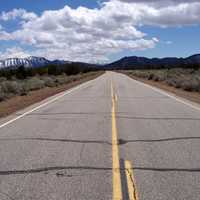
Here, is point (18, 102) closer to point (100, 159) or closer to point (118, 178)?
point (100, 159)

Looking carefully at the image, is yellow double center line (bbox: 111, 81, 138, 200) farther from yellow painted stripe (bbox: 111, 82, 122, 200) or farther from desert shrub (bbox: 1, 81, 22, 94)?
desert shrub (bbox: 1, 81, 22, 94)

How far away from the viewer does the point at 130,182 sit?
6.12 m

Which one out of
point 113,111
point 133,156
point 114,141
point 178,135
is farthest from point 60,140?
point 113,111

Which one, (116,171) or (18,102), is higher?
(116,171)

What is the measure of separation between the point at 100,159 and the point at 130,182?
1.56 metres

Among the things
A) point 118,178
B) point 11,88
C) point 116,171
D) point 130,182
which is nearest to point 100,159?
point 116,171

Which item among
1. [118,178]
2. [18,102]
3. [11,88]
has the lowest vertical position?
[18,102]

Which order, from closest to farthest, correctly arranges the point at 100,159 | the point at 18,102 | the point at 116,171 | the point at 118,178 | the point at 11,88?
1. the point at 118,178
2. the point at 116,171
3. the point at 100,159
4. the point at 18,102
5. the point at 11,88

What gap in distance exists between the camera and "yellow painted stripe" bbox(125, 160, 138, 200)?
5.48 metres

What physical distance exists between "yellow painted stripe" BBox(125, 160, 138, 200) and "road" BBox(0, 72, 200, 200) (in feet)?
0.04

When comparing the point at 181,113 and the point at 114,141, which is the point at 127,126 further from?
the point at 181,113

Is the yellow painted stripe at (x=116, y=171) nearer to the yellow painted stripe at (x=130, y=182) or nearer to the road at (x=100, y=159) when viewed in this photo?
the road at (x=100, y=159)

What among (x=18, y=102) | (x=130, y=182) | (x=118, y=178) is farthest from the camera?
(x=18, y=102)

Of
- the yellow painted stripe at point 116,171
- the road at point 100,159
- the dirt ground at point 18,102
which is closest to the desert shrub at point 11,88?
the dirt ground at point 18,102
